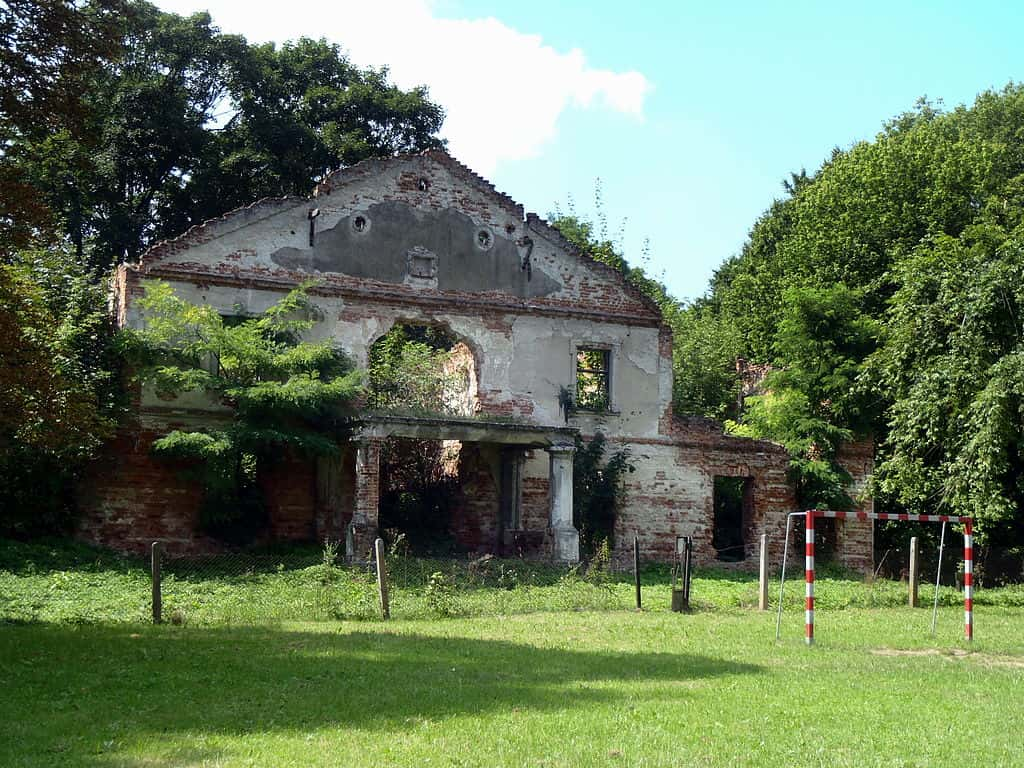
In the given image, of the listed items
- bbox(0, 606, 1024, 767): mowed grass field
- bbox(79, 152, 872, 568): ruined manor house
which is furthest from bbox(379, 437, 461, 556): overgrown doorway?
bbox(0, 606, 1024, 767): mowed grass field

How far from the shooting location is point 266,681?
11.0 metres

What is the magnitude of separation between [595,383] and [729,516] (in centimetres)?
510

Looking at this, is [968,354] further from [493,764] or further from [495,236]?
[493,764]

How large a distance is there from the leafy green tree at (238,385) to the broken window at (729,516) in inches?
420

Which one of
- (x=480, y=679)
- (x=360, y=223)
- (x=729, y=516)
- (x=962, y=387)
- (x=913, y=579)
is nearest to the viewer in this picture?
(x=480, y=679)

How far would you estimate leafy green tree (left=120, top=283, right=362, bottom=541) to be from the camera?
74.9ft

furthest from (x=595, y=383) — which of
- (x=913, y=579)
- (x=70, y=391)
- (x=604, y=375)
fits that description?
(x=70, y=391)

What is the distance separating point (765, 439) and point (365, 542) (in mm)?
11458

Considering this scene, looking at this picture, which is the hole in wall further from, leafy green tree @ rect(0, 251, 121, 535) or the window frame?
the window frame

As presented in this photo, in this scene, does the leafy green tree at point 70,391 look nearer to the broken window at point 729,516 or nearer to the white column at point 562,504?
the white column at point 562,504

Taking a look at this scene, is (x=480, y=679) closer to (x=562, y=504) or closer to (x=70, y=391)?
(x=70, y=391)

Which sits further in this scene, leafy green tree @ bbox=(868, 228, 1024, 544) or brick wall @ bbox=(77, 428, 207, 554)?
brick wall @ bbox=(77, 428, 207, 554)

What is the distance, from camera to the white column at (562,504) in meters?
25.0

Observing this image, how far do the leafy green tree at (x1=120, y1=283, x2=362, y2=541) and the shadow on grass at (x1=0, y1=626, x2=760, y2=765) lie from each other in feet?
27.2
